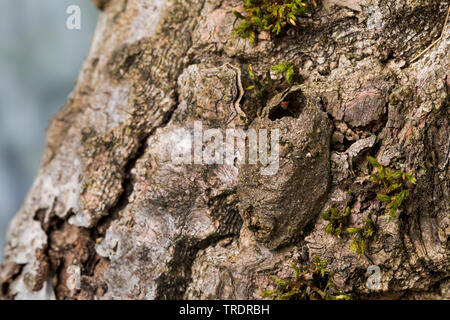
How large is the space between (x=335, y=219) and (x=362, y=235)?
159 millimetres

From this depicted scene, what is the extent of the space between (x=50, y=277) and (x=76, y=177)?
711 mm

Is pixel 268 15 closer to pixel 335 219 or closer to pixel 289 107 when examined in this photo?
pixel 289 107

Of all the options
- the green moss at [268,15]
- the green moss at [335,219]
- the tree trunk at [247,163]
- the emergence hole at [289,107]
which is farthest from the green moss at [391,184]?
the green moss at [268,15]

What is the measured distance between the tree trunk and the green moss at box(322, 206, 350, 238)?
0.05m

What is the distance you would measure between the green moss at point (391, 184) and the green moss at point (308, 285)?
448mm

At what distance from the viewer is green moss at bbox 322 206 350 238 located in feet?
6.32

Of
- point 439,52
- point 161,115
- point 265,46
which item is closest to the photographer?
point 439,52

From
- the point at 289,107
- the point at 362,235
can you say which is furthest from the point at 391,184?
the point at 289,107

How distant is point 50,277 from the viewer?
8.22 ft

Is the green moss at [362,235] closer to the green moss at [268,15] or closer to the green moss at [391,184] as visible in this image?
the green moss at [391,184]

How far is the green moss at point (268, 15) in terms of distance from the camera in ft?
6.37

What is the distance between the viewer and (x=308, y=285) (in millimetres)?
1989
